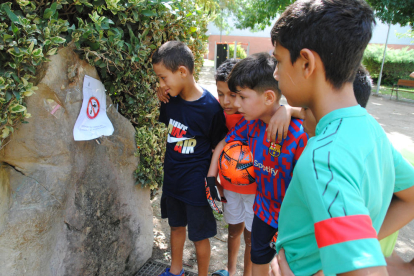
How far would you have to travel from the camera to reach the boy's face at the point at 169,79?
2289mm

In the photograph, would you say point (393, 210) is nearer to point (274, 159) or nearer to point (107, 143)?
point (274, 159)

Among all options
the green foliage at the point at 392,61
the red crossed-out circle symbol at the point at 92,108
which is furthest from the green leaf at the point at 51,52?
the green foliage at the point at 392,61

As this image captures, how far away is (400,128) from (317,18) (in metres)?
8.79

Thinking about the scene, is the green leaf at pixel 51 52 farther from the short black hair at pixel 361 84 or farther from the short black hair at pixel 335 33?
the short black hair at pixel 361 84

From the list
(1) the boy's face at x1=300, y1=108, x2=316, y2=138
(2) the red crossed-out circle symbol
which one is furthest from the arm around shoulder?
(2) the red crossed-out circle symbol

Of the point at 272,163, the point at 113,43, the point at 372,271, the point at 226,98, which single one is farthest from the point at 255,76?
the point at 372,271

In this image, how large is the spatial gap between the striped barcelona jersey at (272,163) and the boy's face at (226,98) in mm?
222

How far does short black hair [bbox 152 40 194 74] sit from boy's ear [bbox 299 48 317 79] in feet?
4.57

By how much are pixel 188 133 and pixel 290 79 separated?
133 cm

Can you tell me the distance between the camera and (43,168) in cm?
191

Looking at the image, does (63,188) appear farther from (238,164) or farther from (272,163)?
(272,163)

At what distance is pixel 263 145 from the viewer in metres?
2.08

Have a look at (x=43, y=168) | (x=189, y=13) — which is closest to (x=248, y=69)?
(x=189, y=13)

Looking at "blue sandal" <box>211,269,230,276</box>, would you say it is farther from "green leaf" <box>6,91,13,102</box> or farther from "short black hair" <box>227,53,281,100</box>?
"green leaf" <box>6,91,13,102</box>
